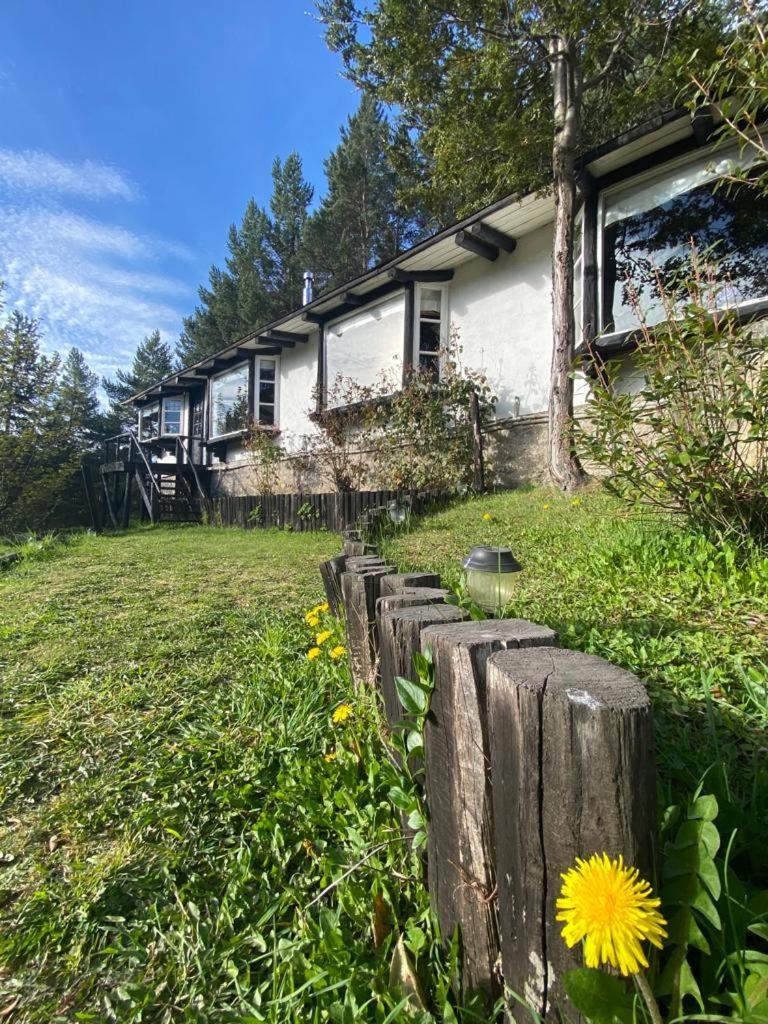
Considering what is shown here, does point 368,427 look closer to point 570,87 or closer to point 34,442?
point 570,87

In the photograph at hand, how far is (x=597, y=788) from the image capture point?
2.08 ft

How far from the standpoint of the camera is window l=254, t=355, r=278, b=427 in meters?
14.4

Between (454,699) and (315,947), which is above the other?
(454,699)

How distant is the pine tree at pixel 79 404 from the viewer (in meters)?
12.3

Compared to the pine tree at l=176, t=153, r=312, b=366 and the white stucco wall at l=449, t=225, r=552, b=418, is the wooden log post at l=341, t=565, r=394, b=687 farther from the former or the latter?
the pine tree at l=176, t=153, r=312, b=366

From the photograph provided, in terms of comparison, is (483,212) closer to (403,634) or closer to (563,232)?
(563,232)

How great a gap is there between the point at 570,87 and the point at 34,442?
474 inches

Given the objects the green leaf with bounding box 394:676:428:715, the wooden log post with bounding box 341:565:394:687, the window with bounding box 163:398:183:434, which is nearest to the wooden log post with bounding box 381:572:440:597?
the wooden log post with bounding box 341:565:394:687

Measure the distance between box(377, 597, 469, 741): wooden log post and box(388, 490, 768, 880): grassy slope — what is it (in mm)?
615

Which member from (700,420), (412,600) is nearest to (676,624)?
(700,420)

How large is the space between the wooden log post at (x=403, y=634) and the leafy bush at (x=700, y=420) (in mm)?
1833

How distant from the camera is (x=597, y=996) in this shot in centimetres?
61

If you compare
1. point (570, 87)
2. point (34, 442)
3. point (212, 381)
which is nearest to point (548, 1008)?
point (570, 87)

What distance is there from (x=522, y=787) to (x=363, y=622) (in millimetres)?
1013
